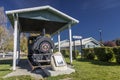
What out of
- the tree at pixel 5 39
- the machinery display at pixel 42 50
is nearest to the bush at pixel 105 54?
the machinery display at pixel 42 50

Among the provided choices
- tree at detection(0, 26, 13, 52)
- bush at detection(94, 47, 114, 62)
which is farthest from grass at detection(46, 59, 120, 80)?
tree at detection(0, 26, 13, 52)

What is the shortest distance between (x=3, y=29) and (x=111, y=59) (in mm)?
18346

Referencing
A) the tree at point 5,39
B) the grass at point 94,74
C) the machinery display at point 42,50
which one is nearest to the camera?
the grass at point 94,74

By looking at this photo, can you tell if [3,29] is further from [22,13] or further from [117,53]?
[117,53]

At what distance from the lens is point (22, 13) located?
9.89 meters

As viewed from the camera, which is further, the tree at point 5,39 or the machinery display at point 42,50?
the tree at point 5,39

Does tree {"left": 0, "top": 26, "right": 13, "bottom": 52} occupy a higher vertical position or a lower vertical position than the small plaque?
higher

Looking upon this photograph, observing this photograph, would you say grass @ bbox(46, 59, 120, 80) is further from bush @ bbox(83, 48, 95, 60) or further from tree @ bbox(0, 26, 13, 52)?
tree @ bbox(0, 26, 13, 52)

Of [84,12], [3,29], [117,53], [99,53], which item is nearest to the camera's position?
[117,53]

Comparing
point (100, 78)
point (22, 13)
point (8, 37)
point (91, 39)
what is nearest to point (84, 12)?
point (91, 39)

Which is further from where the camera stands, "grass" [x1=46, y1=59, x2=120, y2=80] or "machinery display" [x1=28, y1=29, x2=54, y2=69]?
"machinery display" [x1=28, y1=29, x2=54, y2=69]

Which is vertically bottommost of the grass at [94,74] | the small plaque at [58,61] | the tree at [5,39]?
the grass at [94,74]

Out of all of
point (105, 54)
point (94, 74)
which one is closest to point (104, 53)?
point (105, 54)

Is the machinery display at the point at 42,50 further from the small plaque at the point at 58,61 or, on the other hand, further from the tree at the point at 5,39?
the tree at the point at 5,39
